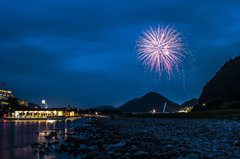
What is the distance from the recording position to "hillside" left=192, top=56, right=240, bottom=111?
9410 centimetres

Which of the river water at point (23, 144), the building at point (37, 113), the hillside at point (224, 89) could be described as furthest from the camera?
the building at point (37, 113)

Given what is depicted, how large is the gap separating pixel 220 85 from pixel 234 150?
11094 cm

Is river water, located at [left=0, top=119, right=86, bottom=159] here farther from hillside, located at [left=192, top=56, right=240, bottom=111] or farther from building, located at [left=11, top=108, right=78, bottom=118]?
building, located at [left=11, top=108, right=78, bottom=118]

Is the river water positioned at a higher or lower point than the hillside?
lower

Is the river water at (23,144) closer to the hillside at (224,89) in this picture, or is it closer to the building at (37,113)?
the hillside at (224,89)

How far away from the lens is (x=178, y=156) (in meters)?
11.9

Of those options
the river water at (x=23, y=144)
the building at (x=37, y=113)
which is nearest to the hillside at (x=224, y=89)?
the river water at (x=23, y=144)

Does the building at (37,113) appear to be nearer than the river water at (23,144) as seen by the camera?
No

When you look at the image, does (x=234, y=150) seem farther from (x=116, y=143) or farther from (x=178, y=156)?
(x=116, y=143)

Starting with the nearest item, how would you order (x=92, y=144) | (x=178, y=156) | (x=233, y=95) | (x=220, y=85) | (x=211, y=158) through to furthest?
1. (x=211, y=158)
2. (x=178, y=156)
3. (x=92, y=144)
4. (x=233, y=95)
5. (x=220, y=85)

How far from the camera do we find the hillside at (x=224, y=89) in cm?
9410

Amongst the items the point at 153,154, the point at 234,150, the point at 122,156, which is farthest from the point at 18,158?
the point at 234,150

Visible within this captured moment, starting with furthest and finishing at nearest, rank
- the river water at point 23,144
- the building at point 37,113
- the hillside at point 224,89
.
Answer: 1. the building at point 37,113
2. the hillside at point 224,89
3. the river water at point 23,144

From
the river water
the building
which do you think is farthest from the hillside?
the building
